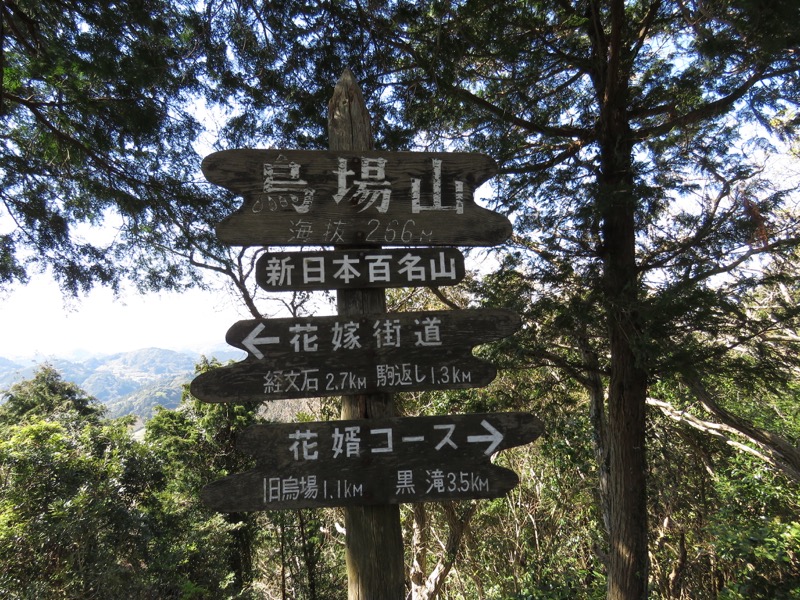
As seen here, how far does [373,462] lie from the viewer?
1.92m

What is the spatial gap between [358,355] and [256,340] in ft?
1.44

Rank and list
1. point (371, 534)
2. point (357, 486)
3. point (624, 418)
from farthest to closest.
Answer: point (624, 418) → point (371, 534) → point (357, 486)

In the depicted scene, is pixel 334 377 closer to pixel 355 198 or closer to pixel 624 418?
pixel 355 198

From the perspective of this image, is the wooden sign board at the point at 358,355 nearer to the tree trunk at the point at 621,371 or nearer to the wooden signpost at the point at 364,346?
the wooden signpost at the point at 364,346

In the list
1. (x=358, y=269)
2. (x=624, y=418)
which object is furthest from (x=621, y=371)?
(x=358, y=269)

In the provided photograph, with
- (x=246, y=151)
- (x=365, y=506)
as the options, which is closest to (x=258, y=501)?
(x=365, y=506)

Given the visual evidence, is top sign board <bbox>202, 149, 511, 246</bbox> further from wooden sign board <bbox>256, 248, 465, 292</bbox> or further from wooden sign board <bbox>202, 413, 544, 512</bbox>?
wooden sign board <bbox>202, 413, 544, 512</bbox>

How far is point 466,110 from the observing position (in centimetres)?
445

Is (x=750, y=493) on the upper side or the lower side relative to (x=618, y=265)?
lower

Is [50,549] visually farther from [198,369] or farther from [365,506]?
[365,506]

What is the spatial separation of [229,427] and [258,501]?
311 inches

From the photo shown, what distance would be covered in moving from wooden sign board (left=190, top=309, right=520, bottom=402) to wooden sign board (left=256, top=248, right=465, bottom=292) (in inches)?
6.1

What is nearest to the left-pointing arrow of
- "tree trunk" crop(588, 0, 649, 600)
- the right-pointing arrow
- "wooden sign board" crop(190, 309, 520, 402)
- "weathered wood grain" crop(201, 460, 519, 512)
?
"wooden sign board" crop(190, 309, 520, 402)

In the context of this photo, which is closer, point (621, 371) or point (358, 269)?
point (358, 269)
